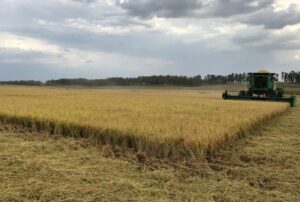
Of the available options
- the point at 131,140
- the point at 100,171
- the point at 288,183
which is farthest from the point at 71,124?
the point at 288,183

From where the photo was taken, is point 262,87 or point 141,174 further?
point 262,87

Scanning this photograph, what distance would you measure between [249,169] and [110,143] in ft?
11.2

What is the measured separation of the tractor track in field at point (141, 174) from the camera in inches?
200

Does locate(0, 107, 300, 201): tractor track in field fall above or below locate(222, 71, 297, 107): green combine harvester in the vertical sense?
below

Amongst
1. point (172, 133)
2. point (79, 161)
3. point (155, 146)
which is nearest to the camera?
point (79, 161)

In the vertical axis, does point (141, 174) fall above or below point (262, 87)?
below

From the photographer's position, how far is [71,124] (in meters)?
9.91

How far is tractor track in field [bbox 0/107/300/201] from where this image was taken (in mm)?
5086

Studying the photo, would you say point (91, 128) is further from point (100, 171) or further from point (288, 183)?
point (288, 183)

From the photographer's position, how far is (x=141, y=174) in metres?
6.03

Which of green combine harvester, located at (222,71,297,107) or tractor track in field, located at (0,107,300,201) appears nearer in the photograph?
tractor track in field, located at (0,107,300,201)

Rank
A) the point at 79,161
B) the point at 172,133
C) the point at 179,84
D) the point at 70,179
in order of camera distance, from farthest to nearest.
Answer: the point at 179,84, the point at 172,133, the point at 79,161, the point at 70,179

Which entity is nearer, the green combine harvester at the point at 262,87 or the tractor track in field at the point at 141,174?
the tractor track in field at the point at 141,174

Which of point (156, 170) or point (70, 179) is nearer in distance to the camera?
point (70, 179)
